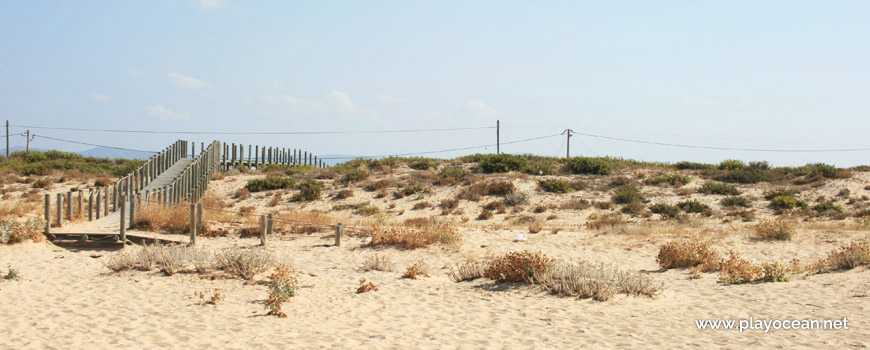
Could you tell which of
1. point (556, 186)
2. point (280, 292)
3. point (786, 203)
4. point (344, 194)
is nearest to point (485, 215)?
point (556, 186)

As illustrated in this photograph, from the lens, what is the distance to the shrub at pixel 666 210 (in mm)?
24500

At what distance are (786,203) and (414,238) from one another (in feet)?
60.6

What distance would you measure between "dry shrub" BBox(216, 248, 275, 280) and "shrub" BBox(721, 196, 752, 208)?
2162cm

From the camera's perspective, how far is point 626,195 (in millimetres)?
27609

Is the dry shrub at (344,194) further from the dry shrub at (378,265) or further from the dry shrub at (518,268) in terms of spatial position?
the dry shrub at (518,268)

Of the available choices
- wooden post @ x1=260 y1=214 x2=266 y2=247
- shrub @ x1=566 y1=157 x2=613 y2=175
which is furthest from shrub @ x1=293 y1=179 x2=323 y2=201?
shrub @ x1=566 y1=157 x2=613 y2=175

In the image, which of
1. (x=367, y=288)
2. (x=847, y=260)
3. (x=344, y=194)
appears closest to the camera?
(x=367, y=288)

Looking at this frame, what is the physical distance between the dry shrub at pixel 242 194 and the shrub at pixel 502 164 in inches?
531

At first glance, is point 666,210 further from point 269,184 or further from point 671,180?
point 269,184

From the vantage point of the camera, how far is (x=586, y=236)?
18.9 m

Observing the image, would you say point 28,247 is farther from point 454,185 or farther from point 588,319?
point 454,185

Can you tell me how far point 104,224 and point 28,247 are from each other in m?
2.70

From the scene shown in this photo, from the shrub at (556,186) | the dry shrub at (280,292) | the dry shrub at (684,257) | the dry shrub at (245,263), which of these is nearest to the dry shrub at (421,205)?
the shrub at (556,186)

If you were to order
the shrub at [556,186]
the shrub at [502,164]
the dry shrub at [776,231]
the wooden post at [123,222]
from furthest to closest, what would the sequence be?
the shrub at [502,164], the shrub at [556,186], the dry shrub at [776,231], the wooden post at [123,222]
